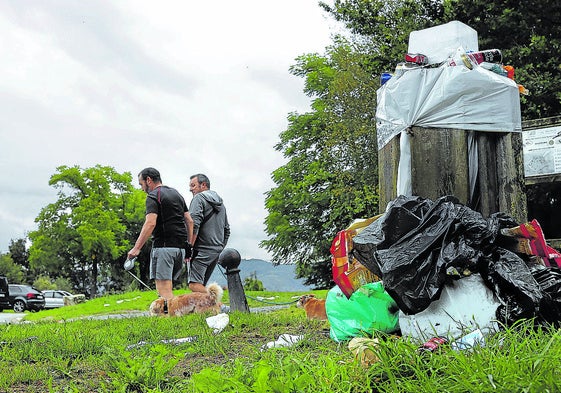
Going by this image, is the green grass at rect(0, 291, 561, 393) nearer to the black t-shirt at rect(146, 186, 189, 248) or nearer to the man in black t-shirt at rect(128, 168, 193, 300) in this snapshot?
the man in black t-shirt at rect(128, 168, 193, 300)

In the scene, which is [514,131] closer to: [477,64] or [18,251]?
[477,64]

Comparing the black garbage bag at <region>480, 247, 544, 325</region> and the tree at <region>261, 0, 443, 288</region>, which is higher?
the tree at <region>261, 0, 443, 288</region>

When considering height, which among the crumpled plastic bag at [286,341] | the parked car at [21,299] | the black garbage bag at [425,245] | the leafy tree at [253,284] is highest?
the black garbage bag at [425,245]

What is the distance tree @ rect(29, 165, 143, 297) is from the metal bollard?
4424cm

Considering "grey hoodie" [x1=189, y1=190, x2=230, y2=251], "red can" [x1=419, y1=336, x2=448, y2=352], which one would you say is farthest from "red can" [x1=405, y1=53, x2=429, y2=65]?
"grey hoodie" [x1=189, y1=190, x2=230, y2=251]

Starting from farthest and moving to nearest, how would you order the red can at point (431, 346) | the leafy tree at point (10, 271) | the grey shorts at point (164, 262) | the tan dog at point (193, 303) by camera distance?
the leafy tree at point (10, 271) → the grey shorts at point (164, 262) → the tan dog at point (193, 303) → the red can at point (431, 346)

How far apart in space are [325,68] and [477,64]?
31.1 m

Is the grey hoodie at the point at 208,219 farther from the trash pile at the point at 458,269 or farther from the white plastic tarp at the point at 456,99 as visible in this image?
the trash pile at the point at 458,269

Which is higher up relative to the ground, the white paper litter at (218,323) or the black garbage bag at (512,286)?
the black garbage bag at (512,286)

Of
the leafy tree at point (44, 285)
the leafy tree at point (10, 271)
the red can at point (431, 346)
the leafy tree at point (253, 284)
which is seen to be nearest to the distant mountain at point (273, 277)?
the leafy tree at point (253, 284)

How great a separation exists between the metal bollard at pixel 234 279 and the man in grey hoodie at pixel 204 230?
0.90 meters

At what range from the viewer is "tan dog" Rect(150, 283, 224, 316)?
25.6ft

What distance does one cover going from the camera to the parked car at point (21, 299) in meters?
40.3

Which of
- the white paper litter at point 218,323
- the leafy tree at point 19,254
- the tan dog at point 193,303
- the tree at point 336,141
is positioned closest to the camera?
the white paper litter at point 218,323
